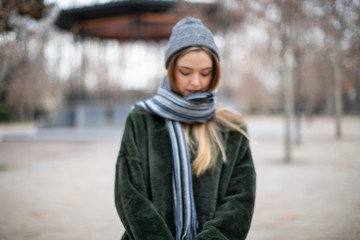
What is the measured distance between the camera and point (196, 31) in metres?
1.41

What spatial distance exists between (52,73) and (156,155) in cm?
3239

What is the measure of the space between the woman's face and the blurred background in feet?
1.62

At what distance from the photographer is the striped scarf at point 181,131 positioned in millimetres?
1357

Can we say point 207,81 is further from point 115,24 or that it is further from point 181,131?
point 115,24

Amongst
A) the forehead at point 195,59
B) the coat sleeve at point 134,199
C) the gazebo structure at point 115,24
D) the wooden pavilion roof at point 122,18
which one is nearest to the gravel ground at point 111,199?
the coat sleeve at point 134,199

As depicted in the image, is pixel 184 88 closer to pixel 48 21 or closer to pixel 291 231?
pixel 291 231

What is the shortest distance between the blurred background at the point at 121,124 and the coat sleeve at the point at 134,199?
716mm

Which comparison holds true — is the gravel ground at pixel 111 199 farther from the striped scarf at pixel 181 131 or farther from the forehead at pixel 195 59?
the forehead at pixel 195 59

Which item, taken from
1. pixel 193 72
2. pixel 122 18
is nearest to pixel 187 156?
pixel 193 72

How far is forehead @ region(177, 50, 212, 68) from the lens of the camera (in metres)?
1.40

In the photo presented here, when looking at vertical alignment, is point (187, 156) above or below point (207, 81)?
below

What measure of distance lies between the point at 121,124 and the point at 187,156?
14.8m

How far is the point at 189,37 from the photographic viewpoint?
1.39m

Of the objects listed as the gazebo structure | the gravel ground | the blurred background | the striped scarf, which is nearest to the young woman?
the striped scarf
